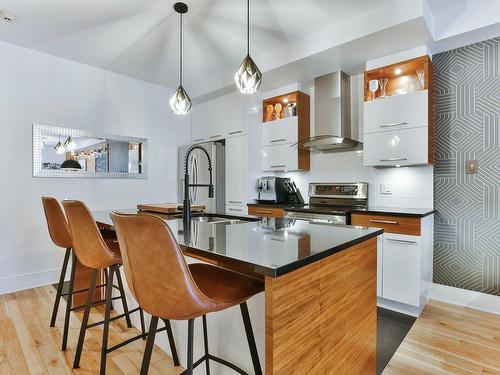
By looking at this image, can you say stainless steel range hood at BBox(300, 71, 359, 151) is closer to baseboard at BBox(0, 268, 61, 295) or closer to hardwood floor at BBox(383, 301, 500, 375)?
hardwood floor at BBox(383, 301, 500, 375)

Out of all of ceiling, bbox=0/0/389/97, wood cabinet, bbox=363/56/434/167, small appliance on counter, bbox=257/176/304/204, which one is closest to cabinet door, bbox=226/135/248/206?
small appliance on counter, bbox=257/176/304/204

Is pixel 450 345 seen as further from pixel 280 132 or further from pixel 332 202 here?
pixel 280 132

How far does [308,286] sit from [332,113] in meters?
2.70

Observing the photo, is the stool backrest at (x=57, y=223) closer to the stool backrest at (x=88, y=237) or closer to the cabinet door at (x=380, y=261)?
the stool backrest at (x=88, y=237)

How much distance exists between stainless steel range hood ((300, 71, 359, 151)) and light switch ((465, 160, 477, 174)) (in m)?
1.03

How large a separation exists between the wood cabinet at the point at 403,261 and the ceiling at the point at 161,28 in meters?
1.89

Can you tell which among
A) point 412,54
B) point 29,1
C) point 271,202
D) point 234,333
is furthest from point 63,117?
point 412,54

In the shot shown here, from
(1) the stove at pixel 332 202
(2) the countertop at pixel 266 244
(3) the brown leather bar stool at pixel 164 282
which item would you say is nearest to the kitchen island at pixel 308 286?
(2) the countertop at pixel 266 244

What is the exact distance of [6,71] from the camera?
10.3 feet

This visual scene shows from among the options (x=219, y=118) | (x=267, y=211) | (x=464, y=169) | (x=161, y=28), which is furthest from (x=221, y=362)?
(x=219, y=118)

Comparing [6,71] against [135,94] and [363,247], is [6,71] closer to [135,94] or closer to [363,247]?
[135,94]

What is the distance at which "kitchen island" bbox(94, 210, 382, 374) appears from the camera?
35.6 inches

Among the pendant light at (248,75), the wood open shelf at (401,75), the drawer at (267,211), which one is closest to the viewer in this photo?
the pendant light at (248,75)

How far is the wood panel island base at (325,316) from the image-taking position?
910 mm
